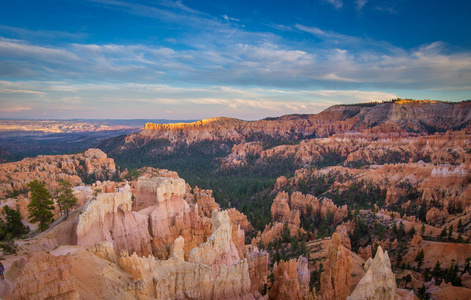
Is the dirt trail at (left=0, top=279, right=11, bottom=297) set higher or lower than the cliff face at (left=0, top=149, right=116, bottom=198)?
higher

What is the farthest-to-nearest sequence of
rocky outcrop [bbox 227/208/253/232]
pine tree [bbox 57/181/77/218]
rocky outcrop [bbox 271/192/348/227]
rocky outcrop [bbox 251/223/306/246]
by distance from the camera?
rocky outcrop [bbox 271/192/348/227] → rocky outcrop [bbox 227/208/253/232] → rocky outcrop [bbox 251/223/306/246] → pine tree [bbox 57/181/77/218]

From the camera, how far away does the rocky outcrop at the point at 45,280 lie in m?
9.09

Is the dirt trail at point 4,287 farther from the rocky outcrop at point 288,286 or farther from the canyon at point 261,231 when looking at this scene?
the rocky outcrop at point 288,286

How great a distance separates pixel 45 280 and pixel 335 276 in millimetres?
18306

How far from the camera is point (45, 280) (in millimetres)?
9453

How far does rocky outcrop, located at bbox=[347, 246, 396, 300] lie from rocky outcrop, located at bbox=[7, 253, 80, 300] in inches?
455

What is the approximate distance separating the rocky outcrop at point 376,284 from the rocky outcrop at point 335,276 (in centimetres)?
703

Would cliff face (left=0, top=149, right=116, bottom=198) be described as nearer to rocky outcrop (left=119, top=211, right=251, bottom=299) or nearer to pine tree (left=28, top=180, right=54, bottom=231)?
pine tree (left=28, top=180, right=54, bottom=231)

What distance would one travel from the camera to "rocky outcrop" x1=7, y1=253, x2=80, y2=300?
9.09m

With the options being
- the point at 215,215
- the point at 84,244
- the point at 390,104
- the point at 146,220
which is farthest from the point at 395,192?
the point at 390,104

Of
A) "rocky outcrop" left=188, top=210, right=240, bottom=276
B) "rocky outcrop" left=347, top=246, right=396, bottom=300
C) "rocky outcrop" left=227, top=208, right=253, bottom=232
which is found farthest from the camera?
"rocky outcrop" left=227, top=208, right=253, bottom=232

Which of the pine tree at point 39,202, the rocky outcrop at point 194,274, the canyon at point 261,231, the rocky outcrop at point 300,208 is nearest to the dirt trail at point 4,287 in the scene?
the canyon at point 261,231

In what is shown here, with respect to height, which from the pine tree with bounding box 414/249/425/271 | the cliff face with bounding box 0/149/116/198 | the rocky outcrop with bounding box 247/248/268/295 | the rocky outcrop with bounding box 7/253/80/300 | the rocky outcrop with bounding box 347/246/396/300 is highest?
the rocky outcrop with bounding box 7/253/80/300

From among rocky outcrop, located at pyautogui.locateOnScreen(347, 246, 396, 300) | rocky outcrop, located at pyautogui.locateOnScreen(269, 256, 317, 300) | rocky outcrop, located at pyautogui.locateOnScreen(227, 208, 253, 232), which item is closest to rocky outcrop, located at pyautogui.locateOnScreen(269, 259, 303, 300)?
rocky outcrop, located at pyautogui.locateOnScreen(269, 256, 317, 300)
